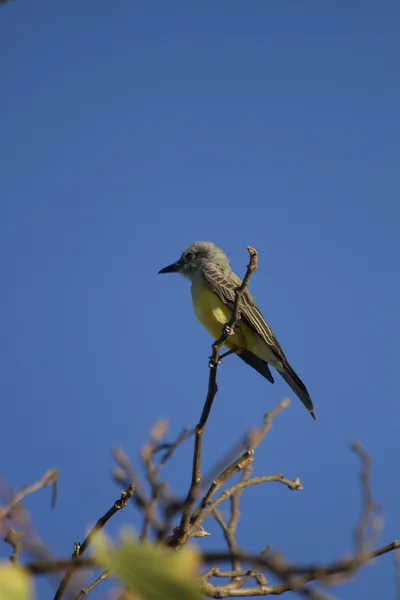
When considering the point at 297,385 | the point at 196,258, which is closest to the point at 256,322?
the point at 297,385

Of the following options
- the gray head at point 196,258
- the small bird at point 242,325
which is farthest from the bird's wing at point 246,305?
the gray head at point 196,258

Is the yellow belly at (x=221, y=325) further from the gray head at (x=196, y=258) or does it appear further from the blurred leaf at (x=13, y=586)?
the blurred leaf at (x=13, y=586)

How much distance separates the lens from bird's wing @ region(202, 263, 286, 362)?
7.25 meters

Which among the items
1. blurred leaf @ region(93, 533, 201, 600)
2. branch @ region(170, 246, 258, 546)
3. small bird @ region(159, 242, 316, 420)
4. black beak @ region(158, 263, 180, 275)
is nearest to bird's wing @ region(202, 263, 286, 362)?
small bird @ region(159, 242, 316, 420)

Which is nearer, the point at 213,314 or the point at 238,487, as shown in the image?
the point at 238,487

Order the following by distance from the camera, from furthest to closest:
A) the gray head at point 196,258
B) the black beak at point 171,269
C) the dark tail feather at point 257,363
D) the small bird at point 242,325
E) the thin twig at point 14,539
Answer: the black beak at point 171,269, the gray head at point 196,258, the dark tail feather at point 257,363, the small bird at point 242,325, the thin twig at point 14,539

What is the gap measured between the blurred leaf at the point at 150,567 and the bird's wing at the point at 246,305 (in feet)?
21.5

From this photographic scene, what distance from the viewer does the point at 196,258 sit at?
8.79m

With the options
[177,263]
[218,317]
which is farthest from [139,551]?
[177,263]

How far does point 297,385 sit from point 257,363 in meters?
0.75

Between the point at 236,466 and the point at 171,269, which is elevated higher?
the point at 171,269

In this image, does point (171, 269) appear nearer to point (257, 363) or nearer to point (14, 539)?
point (257, 363)

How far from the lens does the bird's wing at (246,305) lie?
7250 mm

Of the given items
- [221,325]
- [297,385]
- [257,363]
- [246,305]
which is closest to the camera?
[297,385]
